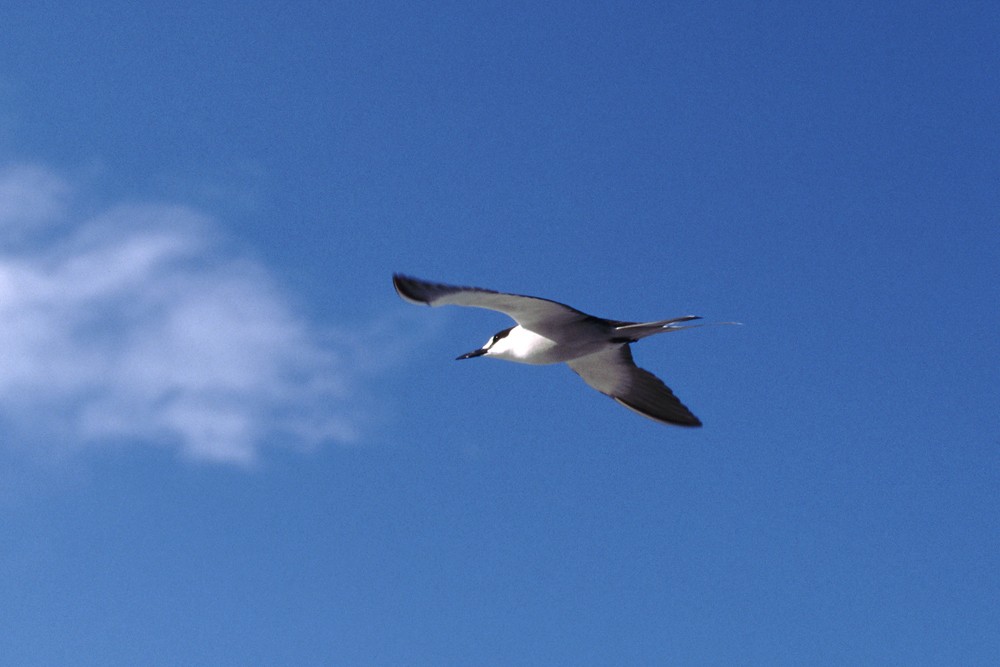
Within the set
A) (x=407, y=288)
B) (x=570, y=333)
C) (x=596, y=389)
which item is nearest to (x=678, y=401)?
(x=596, y=389)

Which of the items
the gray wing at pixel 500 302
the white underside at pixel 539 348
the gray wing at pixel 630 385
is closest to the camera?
the gray wing at pixel 500 302

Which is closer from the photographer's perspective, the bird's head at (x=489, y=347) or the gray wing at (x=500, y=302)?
the gray wing at (x=500, y=302)

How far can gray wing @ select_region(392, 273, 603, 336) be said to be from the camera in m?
12.3

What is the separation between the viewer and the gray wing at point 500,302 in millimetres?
12266

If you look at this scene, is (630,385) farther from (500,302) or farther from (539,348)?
(500,302)

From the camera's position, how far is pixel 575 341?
14922 mm

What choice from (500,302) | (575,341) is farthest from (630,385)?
(500,302)

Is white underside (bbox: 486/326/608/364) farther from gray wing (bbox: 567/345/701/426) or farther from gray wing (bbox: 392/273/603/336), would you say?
gray wing (bbox: 567/345/701/426)

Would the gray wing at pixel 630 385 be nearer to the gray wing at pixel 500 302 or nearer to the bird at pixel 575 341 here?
the bird at pixel 575 341

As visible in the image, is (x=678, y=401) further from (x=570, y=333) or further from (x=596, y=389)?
(x=570, y=333)

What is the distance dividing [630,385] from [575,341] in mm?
2295

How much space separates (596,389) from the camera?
55.9ft

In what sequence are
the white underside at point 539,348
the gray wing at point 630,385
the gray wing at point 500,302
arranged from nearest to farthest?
1. the gray wing at point 500,302
2. the white underside at point 539,348
3. the gray wing at point 630,385

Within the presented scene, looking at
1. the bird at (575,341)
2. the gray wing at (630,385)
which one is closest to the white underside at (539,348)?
the bird at (575,341)
